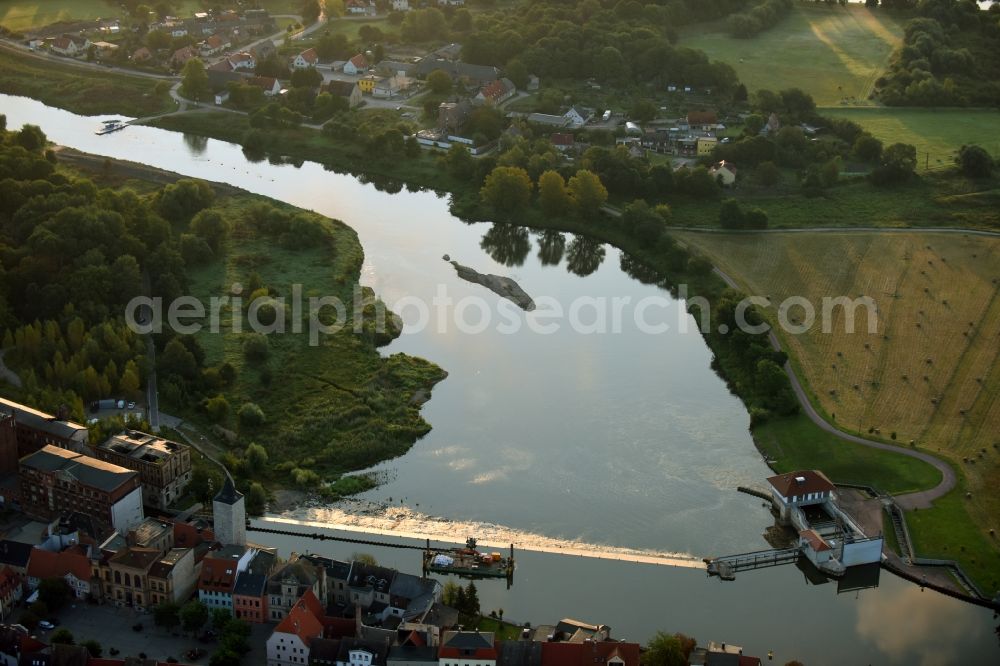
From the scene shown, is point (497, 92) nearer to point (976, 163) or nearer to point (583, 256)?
point (583, 256)

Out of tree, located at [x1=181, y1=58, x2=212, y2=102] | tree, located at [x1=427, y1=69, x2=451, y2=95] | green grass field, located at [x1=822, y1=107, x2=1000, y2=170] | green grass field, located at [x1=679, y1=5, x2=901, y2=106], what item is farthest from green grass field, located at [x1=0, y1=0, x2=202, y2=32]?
green grass field, located at [x1=822, y1=107, x2=1000, y2=170]

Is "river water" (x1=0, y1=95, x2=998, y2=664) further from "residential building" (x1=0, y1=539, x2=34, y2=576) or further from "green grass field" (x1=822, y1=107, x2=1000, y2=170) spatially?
"green grass field" (x1=822, y1=107, x2=1000, y2=170)

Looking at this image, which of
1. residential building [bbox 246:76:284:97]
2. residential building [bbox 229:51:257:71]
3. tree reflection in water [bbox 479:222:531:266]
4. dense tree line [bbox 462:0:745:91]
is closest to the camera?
tree reflection in water [bbox 479:222:531:266]

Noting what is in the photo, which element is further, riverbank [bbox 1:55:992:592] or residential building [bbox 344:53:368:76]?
residential building [bbox 344:53:368:76]

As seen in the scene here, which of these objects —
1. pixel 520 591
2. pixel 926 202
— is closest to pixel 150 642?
pixel 520 591

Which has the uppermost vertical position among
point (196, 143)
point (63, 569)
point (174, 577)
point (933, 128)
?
point (933, 128)

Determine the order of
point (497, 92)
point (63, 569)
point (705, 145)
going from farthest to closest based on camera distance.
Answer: point (497, 92) < point (705, 145) < point (63, 569)

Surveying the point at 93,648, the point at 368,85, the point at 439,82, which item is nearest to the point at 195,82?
the point at 368,85
